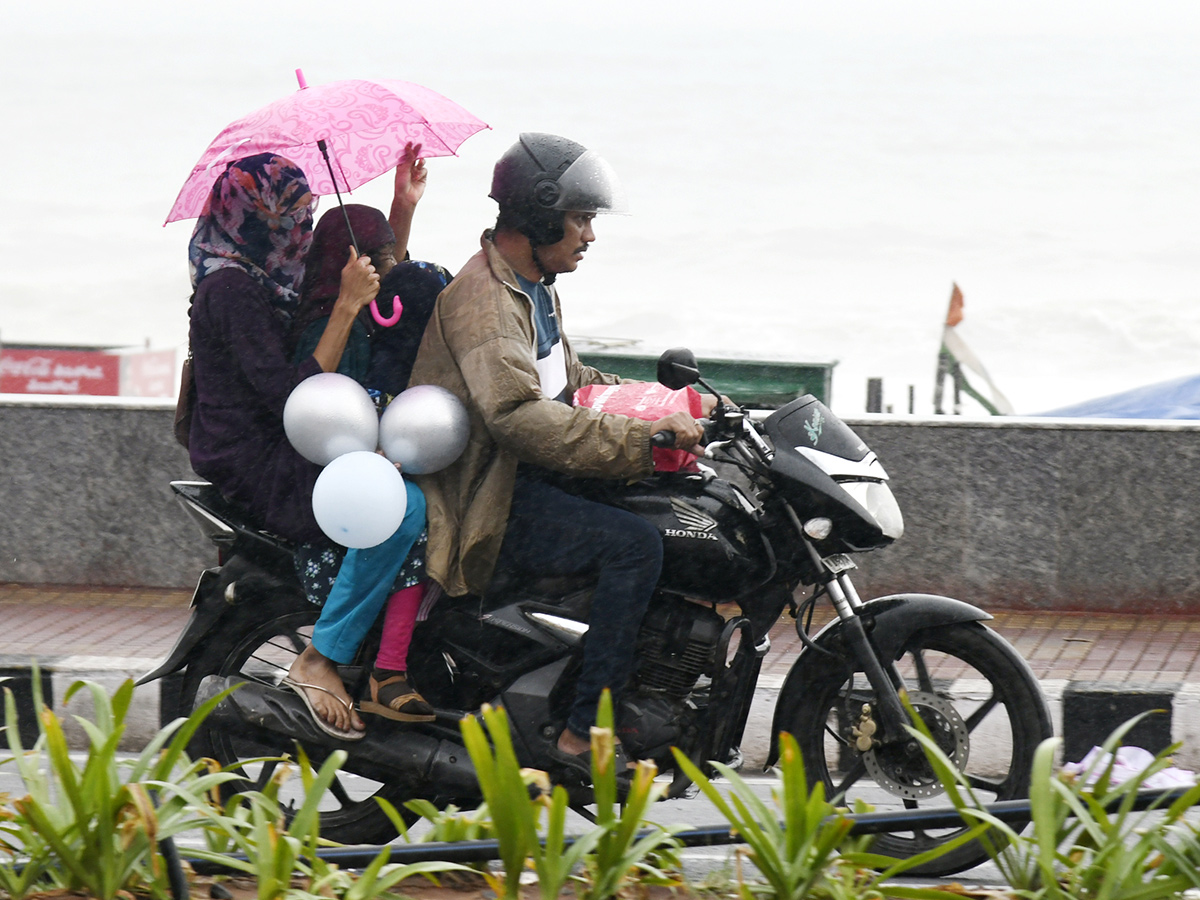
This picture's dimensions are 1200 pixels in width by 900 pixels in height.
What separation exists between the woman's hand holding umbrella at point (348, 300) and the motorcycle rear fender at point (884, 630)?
54.5 inches

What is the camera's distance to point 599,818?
10.0 feet

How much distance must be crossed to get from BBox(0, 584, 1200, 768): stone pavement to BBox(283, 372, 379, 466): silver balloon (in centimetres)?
230

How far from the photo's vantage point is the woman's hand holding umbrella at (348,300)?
4.07m

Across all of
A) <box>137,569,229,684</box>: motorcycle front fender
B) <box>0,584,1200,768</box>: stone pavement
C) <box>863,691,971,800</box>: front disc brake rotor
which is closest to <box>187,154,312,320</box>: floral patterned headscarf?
<box>137,569,229,684</box>: motorcycle front fender

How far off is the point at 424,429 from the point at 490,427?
157mm

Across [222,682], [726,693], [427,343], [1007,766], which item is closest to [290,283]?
[427,343]

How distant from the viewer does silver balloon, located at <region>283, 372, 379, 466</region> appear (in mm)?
3982

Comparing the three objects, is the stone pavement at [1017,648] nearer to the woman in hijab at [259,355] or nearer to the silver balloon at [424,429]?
the woman in hijab at [259,355]

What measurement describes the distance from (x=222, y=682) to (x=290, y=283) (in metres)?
1.05

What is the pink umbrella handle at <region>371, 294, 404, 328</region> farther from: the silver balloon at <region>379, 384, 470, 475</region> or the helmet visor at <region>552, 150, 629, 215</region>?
the helmet visor at <region>552, 150, 629, 215</region>

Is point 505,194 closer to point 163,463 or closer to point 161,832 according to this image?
point 161,832

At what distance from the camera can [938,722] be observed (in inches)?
157

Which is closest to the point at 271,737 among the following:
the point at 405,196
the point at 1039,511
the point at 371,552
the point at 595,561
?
the point at 371,552

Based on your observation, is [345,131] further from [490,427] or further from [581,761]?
[581,761]
